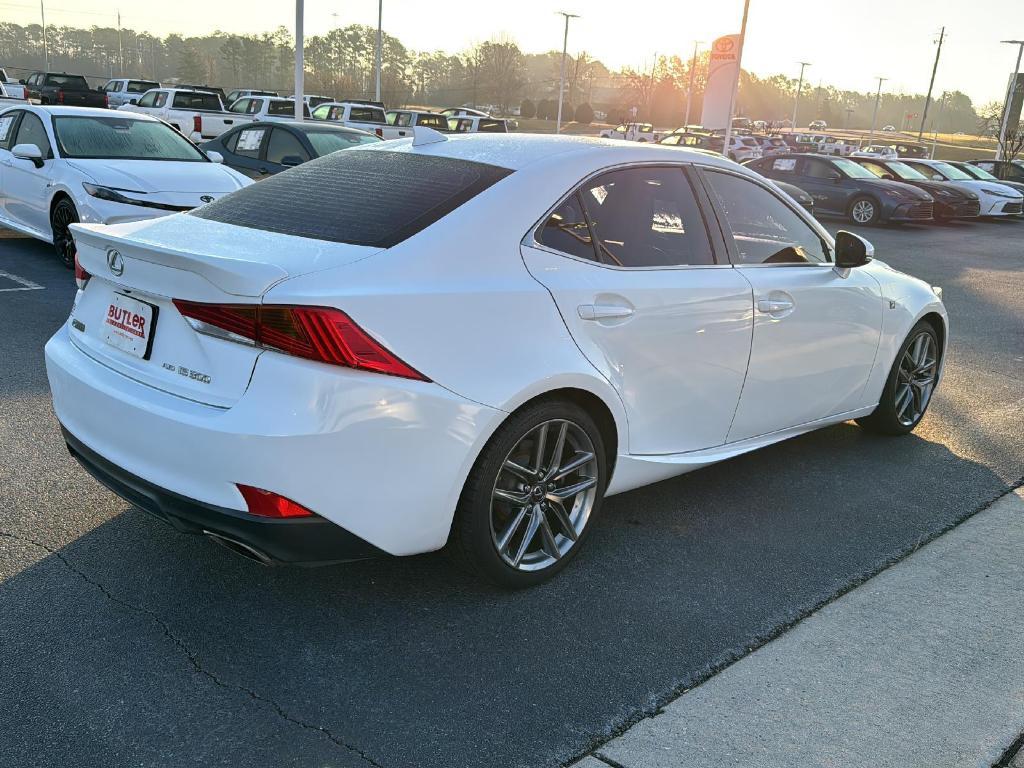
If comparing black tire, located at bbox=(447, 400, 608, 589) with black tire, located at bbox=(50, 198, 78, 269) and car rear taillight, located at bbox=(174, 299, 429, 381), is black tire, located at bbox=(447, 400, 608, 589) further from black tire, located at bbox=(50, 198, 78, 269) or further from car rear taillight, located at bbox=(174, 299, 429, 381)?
black tire, located at bbox=(50, 198, 78, 269)

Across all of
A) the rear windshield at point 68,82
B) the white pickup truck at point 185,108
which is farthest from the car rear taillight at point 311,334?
the rear windshield at point 68,82

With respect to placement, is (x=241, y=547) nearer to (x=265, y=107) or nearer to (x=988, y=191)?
(x=988, y=191)

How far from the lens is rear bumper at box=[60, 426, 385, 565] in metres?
2.76

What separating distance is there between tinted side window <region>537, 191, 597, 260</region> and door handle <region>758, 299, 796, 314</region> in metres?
0.98

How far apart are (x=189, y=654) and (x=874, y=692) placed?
7.07 ft

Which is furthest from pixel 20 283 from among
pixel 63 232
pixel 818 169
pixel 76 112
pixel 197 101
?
pixel 197 101

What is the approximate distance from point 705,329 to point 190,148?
7.85 metres

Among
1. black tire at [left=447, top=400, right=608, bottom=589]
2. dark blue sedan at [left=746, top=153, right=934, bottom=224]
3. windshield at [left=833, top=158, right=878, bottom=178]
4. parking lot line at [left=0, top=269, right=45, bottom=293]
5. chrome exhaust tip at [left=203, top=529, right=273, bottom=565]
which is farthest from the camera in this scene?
windshield at [left=833, top=158, right=878, bottom=178]

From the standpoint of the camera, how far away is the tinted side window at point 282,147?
1180 cm

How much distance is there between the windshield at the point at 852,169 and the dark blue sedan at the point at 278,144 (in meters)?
13.0

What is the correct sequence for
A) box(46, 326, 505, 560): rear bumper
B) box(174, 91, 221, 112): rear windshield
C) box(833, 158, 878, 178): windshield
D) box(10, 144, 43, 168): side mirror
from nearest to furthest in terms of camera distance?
box(46, 326, 505, 560): rear bumper → box(10, 144, 43, 168): side mirror → box(833, 158, 878, 178): windshield → box(174, 91, 221, 112): rear windshield

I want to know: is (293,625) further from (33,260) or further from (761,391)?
(33,260)

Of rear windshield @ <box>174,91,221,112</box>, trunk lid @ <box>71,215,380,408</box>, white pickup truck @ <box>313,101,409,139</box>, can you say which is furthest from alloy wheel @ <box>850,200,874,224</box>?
trunk lid @ <box>71,215,380,408</box>

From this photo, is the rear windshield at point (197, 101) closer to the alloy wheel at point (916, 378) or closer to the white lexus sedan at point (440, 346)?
the alloy wheel at point (916, 378)
